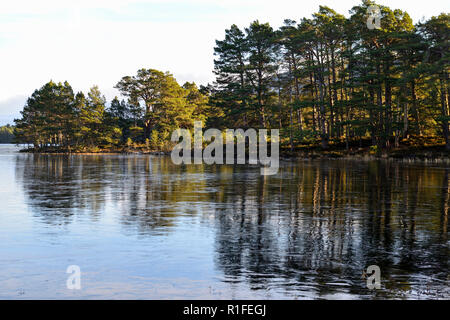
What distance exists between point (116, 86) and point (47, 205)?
3419 inches

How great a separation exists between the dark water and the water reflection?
0.13 ft

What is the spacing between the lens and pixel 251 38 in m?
80.8

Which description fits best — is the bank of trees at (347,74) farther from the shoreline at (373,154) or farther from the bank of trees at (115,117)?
the bank of trees at (115,117)

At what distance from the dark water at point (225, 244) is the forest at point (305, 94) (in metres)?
38.3

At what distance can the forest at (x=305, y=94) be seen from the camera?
59469 mm

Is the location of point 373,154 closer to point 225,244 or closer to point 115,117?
point 225,244

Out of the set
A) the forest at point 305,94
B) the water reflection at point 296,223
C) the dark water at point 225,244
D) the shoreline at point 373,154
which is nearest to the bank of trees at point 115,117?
the forest at point 305,94

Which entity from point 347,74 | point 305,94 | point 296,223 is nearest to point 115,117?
point 305,94

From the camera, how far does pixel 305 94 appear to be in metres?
87.6

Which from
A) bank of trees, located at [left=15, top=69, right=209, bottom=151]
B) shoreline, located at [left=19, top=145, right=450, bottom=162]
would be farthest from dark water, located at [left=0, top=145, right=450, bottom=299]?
bank of trees, located at [left=15, top=69, right=209, bottom=151]
